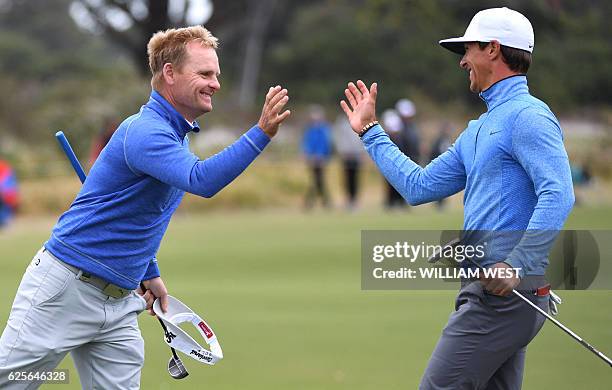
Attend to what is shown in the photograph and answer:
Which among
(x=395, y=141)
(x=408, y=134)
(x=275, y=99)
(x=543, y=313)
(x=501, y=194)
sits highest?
(x=408, y=134)

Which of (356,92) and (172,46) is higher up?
(172,46)

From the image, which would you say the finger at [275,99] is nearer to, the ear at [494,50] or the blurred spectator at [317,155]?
the ear at [494,50]

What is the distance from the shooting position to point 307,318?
38.3 feet

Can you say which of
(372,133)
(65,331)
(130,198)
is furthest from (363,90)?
(65,331)

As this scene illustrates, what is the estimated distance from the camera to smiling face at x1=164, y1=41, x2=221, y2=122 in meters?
5.64

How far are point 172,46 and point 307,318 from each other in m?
6.33

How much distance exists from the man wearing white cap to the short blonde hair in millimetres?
903

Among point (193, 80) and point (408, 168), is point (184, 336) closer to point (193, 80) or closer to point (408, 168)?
point (193, 80)

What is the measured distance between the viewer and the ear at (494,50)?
5.45m

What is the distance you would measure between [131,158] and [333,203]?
2353 cm

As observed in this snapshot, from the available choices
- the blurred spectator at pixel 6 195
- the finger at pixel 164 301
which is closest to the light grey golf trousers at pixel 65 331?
the finger at pixel 164 301

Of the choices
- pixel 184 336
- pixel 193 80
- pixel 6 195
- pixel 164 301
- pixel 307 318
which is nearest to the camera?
pixel 193 80

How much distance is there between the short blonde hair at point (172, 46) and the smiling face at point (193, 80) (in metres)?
0.03

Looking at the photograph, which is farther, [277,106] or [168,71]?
[168,71]
